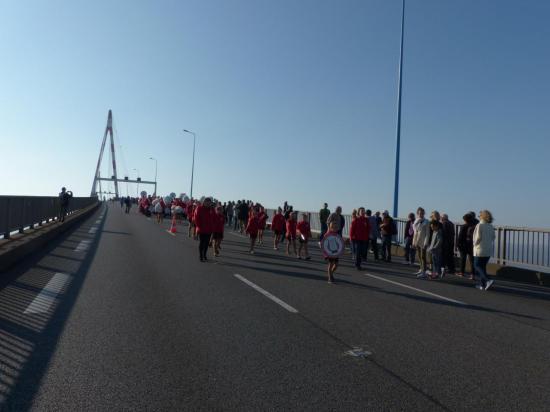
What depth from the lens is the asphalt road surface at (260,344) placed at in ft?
12.4

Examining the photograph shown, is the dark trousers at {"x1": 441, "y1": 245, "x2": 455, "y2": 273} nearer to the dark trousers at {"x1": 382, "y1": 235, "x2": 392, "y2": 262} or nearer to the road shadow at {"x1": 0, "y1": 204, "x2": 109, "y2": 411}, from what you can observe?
the dark trousers at {"x1": 382, "y1": 235, "x2": 392, "y2": 262}

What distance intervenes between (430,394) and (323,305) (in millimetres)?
3622

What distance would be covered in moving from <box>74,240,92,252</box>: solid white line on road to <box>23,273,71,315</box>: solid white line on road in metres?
5.05

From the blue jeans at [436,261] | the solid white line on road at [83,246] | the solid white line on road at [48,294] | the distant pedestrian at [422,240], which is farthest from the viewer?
the solid white line on road at [83,246]

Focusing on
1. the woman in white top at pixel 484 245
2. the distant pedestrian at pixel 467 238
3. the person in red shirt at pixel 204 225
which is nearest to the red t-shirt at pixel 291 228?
the person in red shirt at pixel 204 225

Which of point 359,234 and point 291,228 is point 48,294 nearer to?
point 359,234

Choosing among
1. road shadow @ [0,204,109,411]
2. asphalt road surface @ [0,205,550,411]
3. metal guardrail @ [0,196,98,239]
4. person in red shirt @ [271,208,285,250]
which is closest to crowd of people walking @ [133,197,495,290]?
asphalt road surface @ [0,205,550,411]

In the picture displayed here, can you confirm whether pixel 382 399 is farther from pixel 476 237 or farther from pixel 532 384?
pixel 476 237

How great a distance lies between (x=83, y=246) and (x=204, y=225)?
16.5ft

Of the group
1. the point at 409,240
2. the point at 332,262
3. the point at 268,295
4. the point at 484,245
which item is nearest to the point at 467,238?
the point at 484,245

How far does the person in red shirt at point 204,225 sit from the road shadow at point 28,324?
9.79 ft

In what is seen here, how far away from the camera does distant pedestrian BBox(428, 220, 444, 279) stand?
11.9m

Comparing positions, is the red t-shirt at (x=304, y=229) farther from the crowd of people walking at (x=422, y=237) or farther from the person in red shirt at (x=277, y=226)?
the person in red shirt at (x=277, y=226)

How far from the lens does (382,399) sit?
3.76 metres
